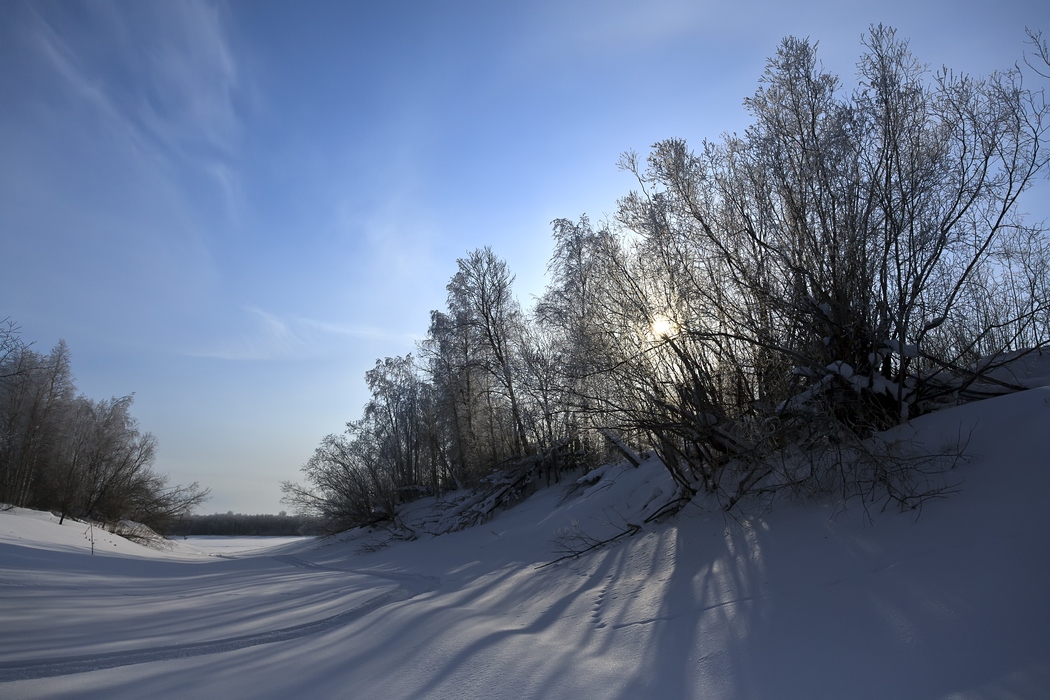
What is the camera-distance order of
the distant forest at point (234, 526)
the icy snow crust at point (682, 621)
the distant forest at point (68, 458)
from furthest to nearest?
1. the distant forest at point (234, 526)
2. the distant forest at point (68, 458)
3. the icy snow crust at point (682, 621)

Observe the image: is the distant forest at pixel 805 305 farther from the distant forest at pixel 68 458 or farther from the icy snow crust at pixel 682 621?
the distant forest at pixel 68 458

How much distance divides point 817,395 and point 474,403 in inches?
589

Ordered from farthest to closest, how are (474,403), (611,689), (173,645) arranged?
(474,403) < (173,645) < (611,689)

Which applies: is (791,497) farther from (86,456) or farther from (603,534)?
(86,456)

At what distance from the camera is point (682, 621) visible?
407 centimetres

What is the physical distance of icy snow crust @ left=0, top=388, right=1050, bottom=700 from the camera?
2.99 m

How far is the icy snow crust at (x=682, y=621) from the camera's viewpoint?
299 cm

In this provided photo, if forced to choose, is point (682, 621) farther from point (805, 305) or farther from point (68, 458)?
point (68, 458)

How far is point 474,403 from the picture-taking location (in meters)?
19.9

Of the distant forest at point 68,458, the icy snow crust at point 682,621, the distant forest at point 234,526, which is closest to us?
the icy snow crust at point 682,621

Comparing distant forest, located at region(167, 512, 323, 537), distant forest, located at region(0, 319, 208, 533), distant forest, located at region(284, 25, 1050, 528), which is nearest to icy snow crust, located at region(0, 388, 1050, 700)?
distant forest, located at region(284, 25, 1050, 528)

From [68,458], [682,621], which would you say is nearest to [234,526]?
[68,458]

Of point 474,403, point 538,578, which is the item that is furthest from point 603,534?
point 474,403

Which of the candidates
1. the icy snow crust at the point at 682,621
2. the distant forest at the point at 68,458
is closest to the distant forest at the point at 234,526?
the distant forest at the point at 68,458
